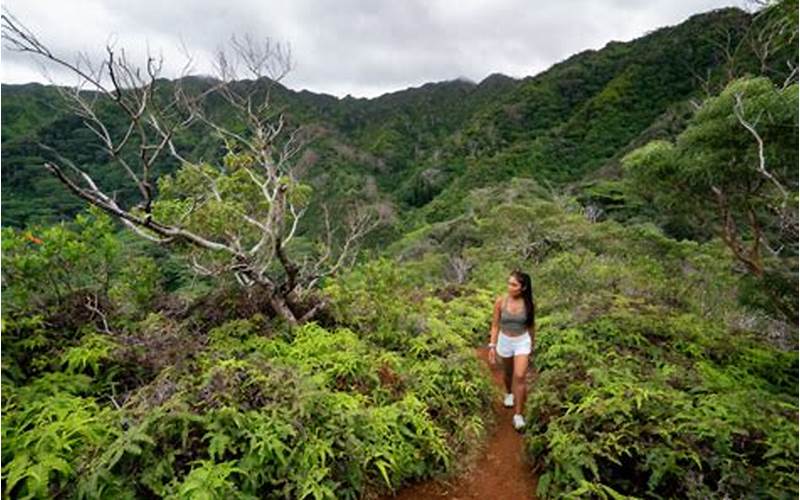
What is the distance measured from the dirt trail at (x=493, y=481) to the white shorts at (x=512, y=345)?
0.98 m

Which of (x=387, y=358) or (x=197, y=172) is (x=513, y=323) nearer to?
(x=387, y=358)

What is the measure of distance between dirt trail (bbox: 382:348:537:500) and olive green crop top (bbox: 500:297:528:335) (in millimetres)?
1236

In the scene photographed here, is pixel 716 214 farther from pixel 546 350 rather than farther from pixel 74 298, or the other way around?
pixel 74 298

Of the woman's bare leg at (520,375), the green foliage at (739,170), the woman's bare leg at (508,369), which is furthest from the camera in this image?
the woman's bare leg at (508,369)

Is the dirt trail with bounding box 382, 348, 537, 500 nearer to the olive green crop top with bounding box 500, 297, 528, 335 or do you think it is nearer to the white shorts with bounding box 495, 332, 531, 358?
the white shorts with bounding box 495, 332, 531, 358

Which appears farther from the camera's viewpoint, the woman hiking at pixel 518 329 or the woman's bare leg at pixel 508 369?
the woman's bare leg at pixel 508 369

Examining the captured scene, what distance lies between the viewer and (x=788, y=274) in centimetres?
789

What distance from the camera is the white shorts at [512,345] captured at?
662cm

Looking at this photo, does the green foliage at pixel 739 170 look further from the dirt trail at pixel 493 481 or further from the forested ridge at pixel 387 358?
the dirt trail at pixel 493 481

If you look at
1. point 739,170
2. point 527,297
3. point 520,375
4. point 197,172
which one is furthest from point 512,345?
point 197,172

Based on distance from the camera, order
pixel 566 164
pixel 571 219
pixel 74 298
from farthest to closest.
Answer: pixel 566 164
pixel 571 219
pixel 74 298

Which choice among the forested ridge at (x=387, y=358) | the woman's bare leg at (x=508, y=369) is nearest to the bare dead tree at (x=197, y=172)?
the forested ridge at (x=387, y=358)

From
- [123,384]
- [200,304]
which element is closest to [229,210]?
[200,304]

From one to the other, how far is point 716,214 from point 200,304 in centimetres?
844
